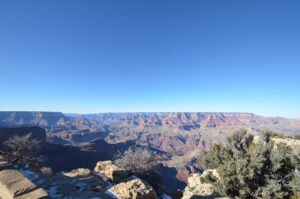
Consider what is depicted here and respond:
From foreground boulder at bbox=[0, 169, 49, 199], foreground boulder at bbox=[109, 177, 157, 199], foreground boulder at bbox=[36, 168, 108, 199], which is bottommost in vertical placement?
foreground boulder at bbox=[36, 168, 108, 199]

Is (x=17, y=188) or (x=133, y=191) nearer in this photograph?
(x=17, y=188)

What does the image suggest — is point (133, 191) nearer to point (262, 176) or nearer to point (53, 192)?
point (53, 192)

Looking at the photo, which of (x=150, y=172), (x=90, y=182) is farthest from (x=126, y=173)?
(x=150, y=172)

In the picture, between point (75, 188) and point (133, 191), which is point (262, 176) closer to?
point (133, 191)

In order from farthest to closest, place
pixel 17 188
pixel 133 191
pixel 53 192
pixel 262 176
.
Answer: pixel 262 176
pixel 53 192
pixel 133 191
pixel 17 188

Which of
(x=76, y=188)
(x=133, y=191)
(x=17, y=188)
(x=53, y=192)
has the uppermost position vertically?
(x=17, y=188)

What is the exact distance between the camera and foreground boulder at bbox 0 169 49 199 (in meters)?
4.18

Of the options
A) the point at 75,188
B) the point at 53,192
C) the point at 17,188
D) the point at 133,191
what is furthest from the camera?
the point at 75,188

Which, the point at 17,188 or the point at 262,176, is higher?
the point at 17,188

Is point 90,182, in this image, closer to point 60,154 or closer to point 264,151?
point 264,151

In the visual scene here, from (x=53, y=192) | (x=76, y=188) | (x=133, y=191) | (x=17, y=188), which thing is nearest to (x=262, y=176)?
(x=133, y=191)

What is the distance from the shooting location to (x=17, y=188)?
4465mm

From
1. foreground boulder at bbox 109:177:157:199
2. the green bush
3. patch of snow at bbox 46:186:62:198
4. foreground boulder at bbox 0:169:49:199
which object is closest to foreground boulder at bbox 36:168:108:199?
patch of snow at bbox 46:186:62:198

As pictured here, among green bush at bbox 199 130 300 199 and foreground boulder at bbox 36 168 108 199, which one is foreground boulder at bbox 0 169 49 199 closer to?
foreground boulder at bbox 36 168 108 199
